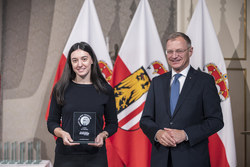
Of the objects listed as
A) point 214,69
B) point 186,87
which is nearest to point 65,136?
point 186,87

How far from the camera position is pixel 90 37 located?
2.97 meters

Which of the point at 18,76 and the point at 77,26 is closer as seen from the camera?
the point at 77,26

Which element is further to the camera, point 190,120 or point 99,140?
point 190,120

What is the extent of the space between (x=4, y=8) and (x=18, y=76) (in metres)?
0.87

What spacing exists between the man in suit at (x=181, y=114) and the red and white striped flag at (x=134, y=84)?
2.85 feet

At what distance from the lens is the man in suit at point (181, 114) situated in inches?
69.4

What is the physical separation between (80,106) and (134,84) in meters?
1.26

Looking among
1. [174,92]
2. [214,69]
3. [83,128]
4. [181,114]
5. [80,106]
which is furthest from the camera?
[214,69]

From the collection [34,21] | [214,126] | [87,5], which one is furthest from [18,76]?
[214,126]

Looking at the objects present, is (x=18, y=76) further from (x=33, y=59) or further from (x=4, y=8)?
(x=4, y=8)

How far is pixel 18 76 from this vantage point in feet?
10.6

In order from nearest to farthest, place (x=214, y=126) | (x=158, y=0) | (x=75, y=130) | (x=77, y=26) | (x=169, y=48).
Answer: (x=75, y=130) < (x=214, y=126) < (x=169, y=48) < (x=77, y=26) < (x=158, y=0)

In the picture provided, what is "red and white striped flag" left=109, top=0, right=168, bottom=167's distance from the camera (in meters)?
2.84

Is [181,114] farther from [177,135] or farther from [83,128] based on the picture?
[83,128]
